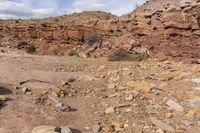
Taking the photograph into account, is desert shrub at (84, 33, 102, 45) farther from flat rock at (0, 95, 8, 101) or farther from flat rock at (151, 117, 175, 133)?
flat rock at (151, 117, 175, 133)

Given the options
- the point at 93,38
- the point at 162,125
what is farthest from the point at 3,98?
the point at 93,38

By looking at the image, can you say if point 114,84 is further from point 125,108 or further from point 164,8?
point 164,8

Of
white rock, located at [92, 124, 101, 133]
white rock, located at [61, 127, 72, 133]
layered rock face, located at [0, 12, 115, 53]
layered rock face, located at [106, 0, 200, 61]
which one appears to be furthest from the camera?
layered rock face, located at [0, 12, 115, 53]

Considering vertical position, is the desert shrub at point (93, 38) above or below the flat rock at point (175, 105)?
above

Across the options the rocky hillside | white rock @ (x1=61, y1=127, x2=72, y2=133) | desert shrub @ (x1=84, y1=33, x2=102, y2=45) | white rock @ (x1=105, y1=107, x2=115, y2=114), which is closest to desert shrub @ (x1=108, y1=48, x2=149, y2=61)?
the rocky hillside

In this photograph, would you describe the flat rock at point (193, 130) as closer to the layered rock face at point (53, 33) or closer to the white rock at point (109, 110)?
the white rock at point (109, 110)

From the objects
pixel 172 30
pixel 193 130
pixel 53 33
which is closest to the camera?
pixel 193 130

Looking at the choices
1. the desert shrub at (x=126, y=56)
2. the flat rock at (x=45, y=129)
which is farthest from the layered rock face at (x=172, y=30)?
the flat rock at (x=45, y=129)

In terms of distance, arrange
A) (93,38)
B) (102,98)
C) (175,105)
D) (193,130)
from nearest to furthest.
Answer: (193,130) < (175,105) < (102,98) < (93,38)

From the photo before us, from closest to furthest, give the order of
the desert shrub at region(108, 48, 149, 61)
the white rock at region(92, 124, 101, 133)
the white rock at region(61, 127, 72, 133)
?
the white rock at region(61, 127, 72, 133) < the white rock at region(92, 124, 101, 133) < the desert shrub at region(108, 48, 149, 61)

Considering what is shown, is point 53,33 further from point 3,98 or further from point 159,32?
point 3,98

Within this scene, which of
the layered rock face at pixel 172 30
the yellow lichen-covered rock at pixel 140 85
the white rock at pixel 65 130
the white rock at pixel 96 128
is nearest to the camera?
the white rock at pixel 65 130

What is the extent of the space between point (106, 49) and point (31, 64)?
936 centimetres

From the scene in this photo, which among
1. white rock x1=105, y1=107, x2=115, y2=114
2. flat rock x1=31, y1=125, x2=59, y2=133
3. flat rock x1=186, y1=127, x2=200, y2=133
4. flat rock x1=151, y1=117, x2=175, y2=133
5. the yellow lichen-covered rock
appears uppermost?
the yellow lichen-covered rock
